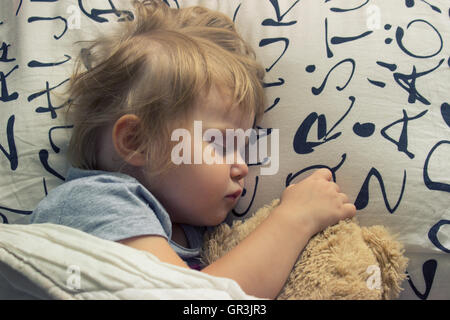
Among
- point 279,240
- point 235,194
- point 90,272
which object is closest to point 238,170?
point 235,194

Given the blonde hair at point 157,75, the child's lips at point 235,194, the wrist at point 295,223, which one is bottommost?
the wrist at point 295,223

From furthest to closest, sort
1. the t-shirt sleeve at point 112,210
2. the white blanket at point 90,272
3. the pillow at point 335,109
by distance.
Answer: the pillow at point 335,109 → the t-shirt sleeve at point 112,210 → the white blanket at point 90,272

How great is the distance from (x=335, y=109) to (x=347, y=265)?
0.29m

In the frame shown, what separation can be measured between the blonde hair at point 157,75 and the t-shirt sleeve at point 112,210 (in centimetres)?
7

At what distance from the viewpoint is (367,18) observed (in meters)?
0.84

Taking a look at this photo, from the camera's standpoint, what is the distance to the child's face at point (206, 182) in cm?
74

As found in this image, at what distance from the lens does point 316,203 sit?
73cm

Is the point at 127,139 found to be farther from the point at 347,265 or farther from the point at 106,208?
the point at 347,265

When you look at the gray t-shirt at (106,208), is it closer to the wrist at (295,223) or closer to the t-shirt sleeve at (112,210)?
the t-shirt sleeve at (112,210)

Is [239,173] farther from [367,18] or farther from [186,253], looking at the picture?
[367,18]

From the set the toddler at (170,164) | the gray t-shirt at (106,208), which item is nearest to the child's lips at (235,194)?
the toddler at (170,164)

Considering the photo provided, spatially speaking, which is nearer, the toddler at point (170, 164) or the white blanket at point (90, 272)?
the white blanket at point (90, 272)
